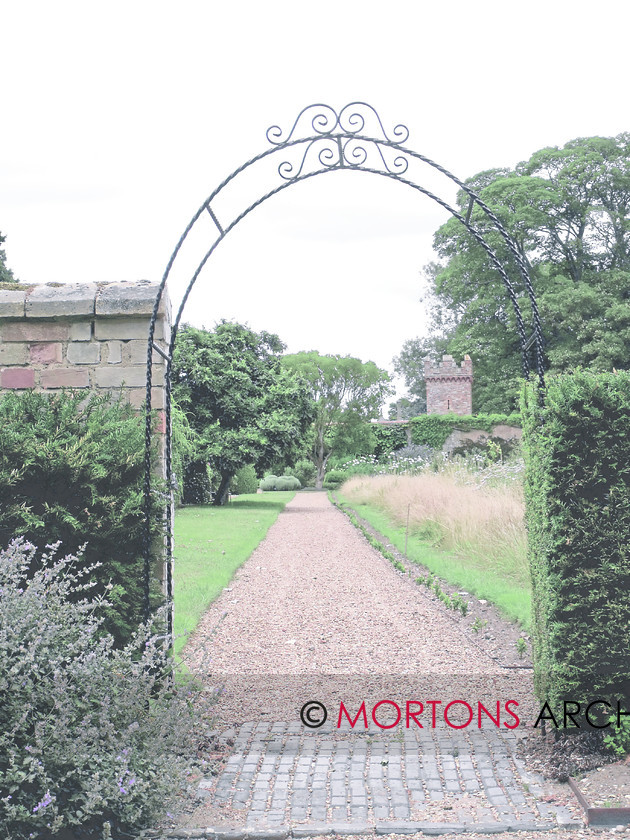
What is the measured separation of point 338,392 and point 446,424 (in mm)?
11620

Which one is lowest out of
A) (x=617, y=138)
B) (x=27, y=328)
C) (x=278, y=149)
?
(x=27, y=328)

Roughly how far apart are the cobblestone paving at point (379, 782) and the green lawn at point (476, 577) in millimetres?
2609

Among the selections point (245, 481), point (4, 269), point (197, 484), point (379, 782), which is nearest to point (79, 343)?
point (379, 782)

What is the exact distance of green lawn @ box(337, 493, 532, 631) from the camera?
734 cm

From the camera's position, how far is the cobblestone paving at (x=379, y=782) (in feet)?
11.8

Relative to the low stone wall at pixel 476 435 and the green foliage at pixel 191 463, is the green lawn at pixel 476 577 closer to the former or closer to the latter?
the green foliage at pixel 191 463

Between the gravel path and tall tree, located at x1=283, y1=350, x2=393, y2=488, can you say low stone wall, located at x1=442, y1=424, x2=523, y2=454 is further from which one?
the gravel path

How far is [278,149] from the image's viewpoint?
484cm

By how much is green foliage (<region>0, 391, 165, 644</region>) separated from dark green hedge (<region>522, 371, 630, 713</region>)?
7.85 feet

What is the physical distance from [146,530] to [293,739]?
151 cm

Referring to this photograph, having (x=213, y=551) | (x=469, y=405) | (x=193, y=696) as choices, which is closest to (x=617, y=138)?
(x=469, y=405)

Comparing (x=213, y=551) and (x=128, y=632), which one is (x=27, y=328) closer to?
(x=128, y=632)

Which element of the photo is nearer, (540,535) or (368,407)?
(540,535)

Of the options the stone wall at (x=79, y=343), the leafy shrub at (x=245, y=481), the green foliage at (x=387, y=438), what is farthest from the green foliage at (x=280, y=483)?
the stone wall at (x=79, y=343)
